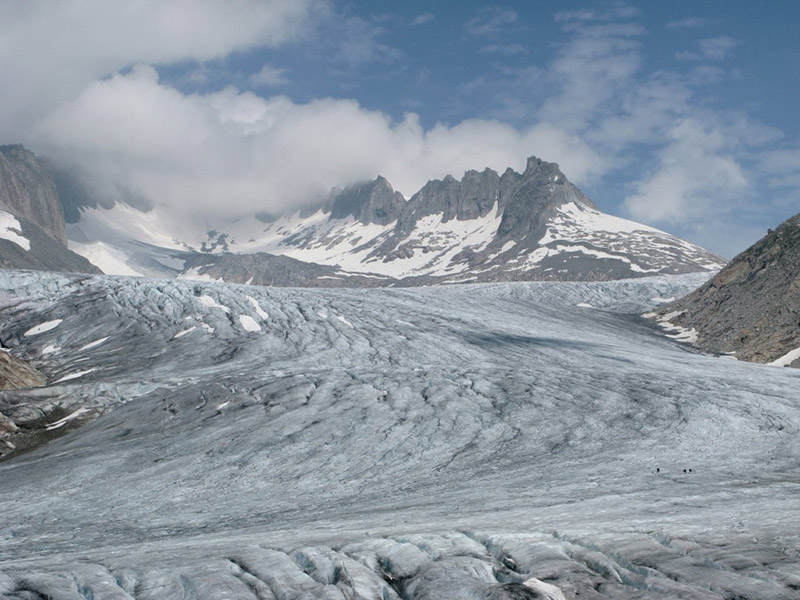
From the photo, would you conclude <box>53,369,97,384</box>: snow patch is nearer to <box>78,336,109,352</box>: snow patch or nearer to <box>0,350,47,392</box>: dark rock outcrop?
<box>0,350,47,392</box>: dark rock outcrop

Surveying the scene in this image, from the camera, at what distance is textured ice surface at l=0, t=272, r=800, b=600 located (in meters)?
9.79

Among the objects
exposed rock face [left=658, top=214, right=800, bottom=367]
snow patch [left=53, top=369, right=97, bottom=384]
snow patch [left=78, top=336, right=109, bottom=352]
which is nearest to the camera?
snow patch [left=53, top=369, right=97, bottom=384]

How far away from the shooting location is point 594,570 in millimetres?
9750

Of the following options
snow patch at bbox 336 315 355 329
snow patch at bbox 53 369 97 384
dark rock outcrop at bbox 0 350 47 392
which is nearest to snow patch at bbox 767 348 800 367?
snow patch at bbox 336 315 355 329

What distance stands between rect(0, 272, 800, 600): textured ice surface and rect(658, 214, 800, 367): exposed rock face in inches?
444

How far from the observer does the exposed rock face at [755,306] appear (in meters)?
49.7

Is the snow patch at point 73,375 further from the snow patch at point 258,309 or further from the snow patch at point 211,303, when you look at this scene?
the snow patch at point 258,309

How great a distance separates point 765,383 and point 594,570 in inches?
962

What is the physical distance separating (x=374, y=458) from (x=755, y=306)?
45.6m

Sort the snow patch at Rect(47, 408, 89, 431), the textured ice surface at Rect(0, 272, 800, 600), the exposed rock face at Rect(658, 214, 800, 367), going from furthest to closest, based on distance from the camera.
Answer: the exposed rock face at Rect(658, 214, 800, 367), the snow patch at Rect(47, 408, 89, 431), the textured ice surface at Rect(0, 272, 800, 600)

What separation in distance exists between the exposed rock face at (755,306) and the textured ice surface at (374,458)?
11272 mm

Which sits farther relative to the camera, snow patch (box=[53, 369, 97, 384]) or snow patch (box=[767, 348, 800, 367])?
snow patch (box=[767, 348, 800, 367])

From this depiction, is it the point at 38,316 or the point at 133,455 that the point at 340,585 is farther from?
the point at 38,316

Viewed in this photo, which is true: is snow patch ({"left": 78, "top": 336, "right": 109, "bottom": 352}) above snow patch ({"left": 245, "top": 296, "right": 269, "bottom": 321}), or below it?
below
